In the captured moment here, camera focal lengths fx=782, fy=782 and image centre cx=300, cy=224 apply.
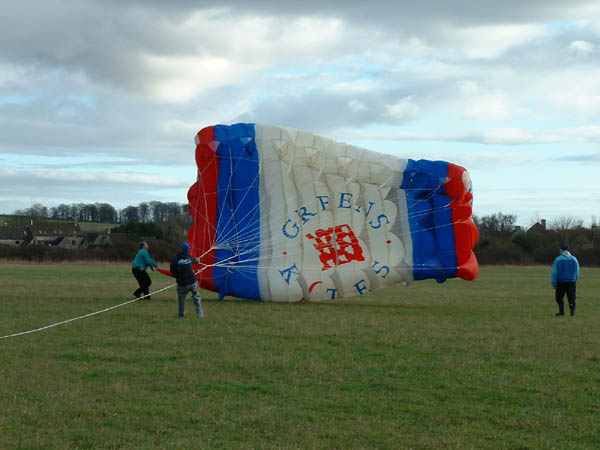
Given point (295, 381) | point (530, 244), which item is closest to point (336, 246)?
point (295, 381)

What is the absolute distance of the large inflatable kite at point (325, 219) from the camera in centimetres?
1565

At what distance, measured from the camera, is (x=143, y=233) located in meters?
67.8

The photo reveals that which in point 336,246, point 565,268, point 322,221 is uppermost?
point 322,221

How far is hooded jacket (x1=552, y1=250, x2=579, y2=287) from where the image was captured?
15.3 meters

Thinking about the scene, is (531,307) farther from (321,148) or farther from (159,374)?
(159,374)

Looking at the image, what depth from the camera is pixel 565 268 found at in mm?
15383

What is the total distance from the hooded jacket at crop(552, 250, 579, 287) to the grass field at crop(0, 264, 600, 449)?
3.80 ft

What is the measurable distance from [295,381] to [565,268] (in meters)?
8.95

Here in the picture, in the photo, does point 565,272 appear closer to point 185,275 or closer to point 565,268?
point 565,268

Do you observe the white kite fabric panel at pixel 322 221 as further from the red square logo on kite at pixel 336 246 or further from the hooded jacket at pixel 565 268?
the hooded jacket at pixel 565 268

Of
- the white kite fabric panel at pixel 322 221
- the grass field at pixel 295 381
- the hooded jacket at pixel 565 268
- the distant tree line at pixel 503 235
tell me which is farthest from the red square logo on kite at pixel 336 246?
the distant tree line at pixel 503 235

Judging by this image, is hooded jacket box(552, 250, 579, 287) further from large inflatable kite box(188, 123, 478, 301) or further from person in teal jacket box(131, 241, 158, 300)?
person in teal jacket box(131, 241, 158, 300)

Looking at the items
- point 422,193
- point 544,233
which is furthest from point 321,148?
point 544,233

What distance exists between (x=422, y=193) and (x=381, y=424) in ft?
32.0
